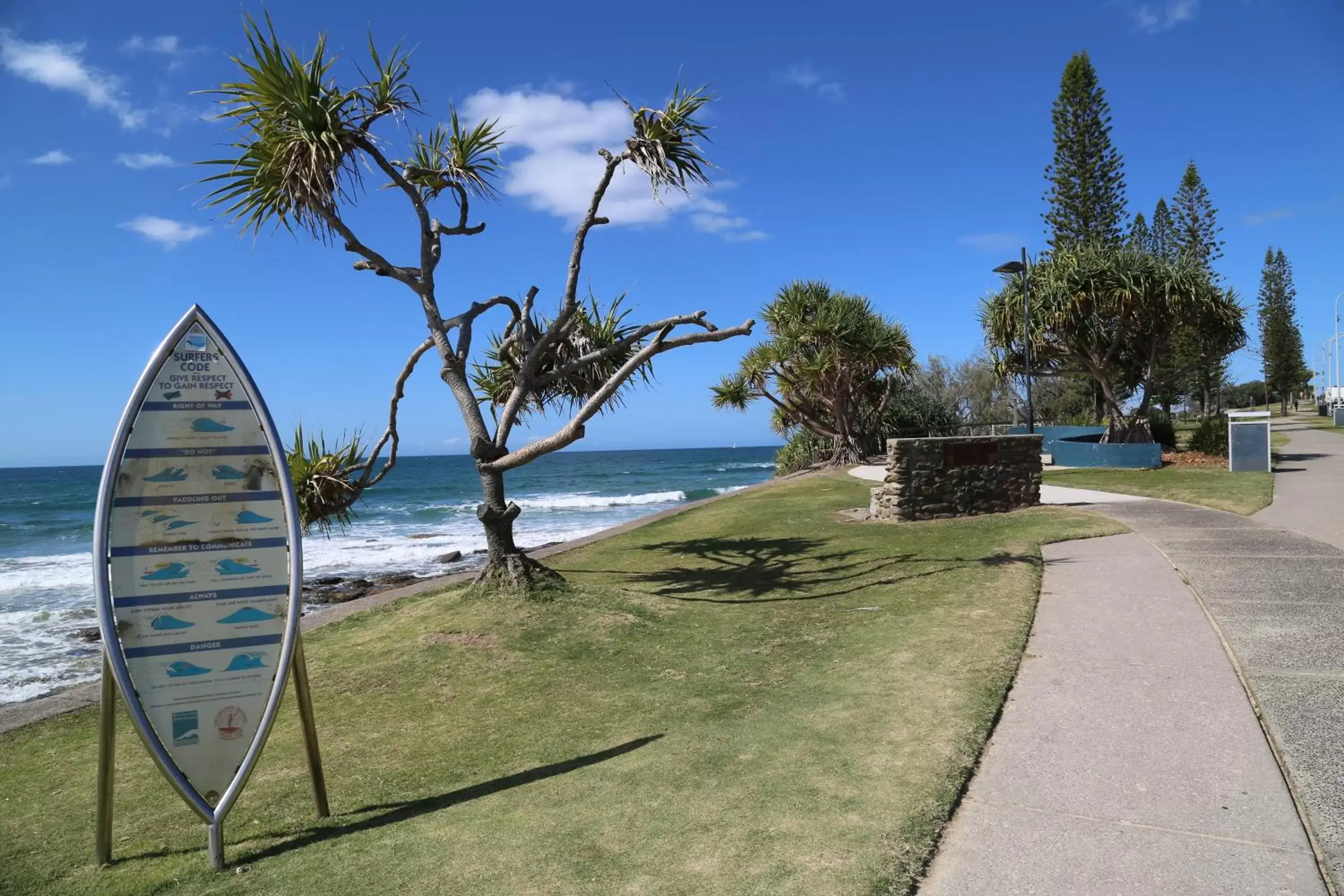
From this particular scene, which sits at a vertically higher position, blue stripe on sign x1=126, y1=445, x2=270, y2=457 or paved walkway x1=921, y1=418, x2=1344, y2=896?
blue stripe on sign x1=126, y1=445, x2=270, y2=457

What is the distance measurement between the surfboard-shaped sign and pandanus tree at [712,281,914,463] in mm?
21153

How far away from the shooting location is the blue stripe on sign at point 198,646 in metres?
3.64

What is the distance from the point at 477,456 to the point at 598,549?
4773 millimetres

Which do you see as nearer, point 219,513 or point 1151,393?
point 219,513

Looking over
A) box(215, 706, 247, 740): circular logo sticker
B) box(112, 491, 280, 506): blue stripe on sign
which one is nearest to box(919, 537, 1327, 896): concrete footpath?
box(215, 706, 247, 740): circular logo sticker

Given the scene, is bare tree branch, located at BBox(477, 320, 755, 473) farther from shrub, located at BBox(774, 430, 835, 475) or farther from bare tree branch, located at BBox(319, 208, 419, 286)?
shrub, located at BBox(774, 430, 835, 475)

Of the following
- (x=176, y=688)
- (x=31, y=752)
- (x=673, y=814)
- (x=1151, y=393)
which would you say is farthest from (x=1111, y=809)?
(x=1151, y=393)

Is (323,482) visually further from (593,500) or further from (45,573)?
(593,500)

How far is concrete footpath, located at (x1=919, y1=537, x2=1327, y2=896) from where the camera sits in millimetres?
→ 3066

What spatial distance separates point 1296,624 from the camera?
6.17 m

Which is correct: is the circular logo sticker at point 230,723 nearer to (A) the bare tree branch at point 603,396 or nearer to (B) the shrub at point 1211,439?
(A) the bare tree branch at point 603,396

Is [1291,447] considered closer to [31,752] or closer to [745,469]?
[31,752]

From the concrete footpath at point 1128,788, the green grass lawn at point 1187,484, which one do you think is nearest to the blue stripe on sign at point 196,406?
the concrete footpath at point 1128,788

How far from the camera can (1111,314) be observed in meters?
24.3
